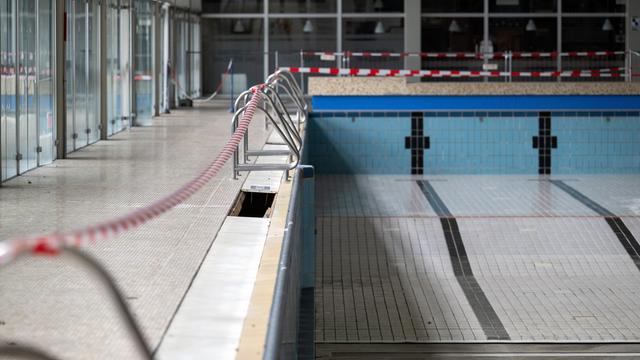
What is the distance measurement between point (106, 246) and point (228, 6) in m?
15.9

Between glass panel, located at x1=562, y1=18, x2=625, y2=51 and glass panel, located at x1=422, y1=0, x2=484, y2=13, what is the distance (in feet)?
5.48

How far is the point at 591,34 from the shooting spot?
19.6 m

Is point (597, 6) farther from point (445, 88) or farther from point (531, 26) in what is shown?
point (445, 88)

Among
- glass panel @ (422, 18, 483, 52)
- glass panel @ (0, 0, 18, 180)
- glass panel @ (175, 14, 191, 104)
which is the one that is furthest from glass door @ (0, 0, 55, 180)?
glass panel @ (422, 18, 483, 52)

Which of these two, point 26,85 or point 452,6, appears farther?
point 452,6

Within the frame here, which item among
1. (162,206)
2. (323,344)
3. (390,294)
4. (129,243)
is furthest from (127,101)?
(162,206)

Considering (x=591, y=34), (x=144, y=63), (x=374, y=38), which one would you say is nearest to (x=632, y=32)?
(x=591, y=34)

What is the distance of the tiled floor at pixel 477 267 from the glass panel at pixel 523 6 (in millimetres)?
10459

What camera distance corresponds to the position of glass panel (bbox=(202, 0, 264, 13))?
1944cm

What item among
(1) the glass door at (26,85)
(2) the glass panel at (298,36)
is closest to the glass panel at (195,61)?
(2) the glass panel at (298,36)

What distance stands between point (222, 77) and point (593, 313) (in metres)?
13.0

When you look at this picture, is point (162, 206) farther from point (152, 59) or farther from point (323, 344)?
point (152, 59)

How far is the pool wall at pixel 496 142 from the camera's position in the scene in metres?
10.8

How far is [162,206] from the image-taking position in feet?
6.77
